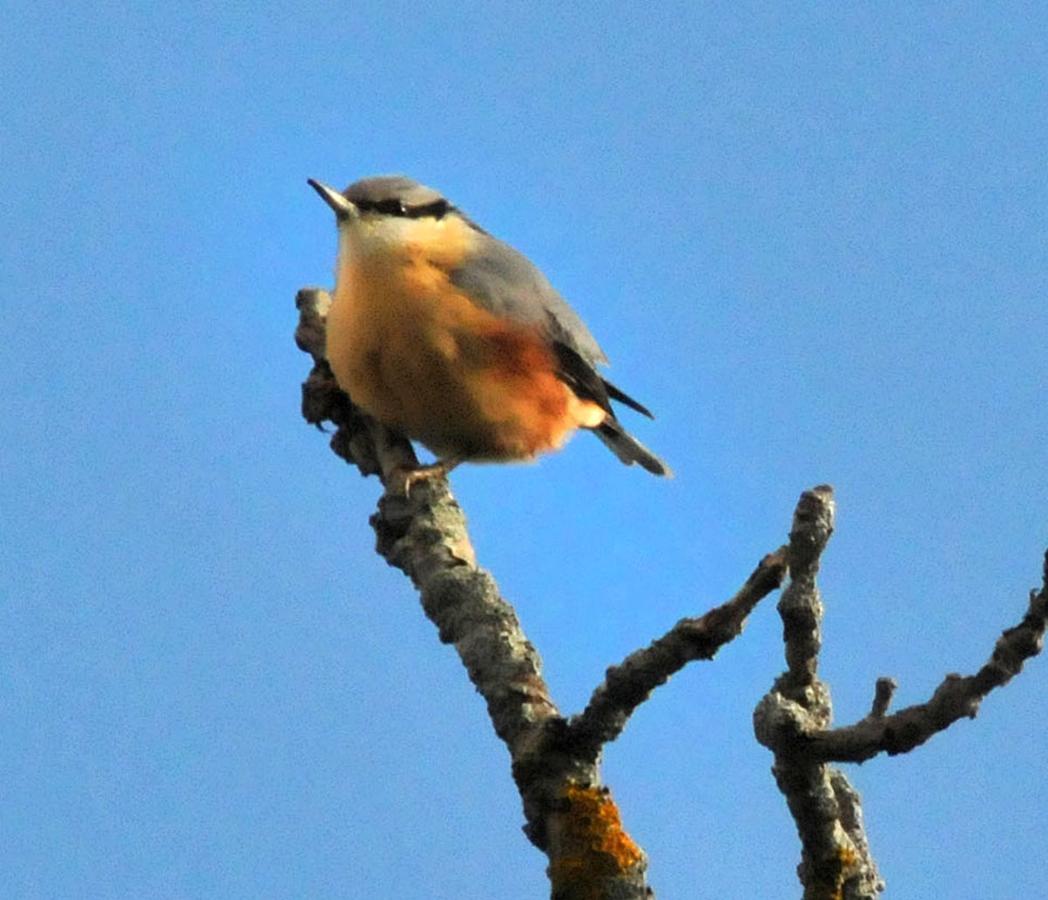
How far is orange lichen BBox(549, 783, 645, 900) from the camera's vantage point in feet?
9.39

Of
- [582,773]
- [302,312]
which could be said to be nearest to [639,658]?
[582,773]

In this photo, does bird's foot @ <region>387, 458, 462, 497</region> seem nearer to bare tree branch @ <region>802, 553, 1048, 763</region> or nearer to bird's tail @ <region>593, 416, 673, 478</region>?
bare tree branch @ <region>802, 553, 1048, 763</region>

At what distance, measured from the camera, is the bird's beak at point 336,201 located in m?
5.51

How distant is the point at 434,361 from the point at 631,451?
5.16 feet

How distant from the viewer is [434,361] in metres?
5.18

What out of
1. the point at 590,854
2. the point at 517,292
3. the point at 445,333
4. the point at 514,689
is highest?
the point at 517,292

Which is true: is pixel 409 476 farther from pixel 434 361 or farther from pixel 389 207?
pixel 389 207

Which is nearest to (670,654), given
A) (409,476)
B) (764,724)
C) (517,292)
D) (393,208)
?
(764,724)

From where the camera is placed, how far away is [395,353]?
5109 millimetres

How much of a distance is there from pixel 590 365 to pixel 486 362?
28.9 inches

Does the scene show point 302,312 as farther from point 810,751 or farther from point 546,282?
point 810,751

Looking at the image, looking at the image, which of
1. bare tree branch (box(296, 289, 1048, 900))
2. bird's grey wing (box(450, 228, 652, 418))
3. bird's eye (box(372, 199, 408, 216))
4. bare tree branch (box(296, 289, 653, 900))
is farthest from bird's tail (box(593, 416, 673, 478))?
bare tree branch (box(296, 289, 1048, 900))

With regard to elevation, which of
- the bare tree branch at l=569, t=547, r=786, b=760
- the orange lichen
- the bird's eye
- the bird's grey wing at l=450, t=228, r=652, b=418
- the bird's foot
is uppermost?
the bird's eye

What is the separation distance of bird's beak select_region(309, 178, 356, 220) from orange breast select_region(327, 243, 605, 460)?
24cm
